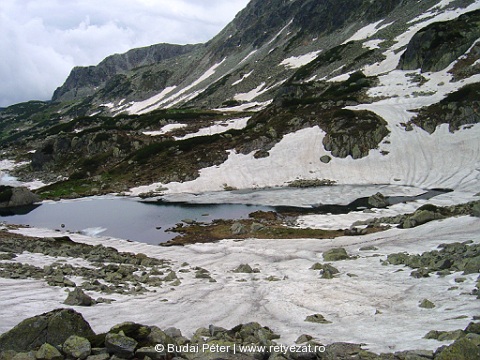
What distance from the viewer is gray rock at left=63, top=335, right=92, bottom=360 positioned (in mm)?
9133

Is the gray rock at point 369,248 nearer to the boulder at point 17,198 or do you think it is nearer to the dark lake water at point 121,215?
the dark lake water at point 121,215

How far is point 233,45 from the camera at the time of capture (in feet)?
650

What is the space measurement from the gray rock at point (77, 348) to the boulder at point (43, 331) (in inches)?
26.4

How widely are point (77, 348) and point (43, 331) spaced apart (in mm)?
1441

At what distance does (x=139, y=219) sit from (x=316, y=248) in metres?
25.5

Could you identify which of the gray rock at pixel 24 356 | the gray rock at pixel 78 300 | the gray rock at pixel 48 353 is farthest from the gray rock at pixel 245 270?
the gray rock at pixel 24 356

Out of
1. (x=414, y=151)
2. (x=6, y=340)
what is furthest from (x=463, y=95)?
(x=6, y=340)

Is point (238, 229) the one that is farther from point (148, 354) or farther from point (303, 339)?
point (148, 354)

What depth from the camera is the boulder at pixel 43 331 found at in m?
9.57

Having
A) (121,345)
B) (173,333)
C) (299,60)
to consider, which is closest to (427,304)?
(173,333)

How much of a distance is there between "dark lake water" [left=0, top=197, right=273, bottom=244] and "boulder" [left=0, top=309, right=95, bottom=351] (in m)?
25.7

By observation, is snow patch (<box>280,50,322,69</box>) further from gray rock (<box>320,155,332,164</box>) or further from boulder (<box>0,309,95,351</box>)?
boulder (<box>0,309,95,351</box>)

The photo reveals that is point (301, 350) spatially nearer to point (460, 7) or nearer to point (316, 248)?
point (316, 248)

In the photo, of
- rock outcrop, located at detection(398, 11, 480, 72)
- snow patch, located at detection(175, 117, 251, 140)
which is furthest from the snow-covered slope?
snow patch, located at detection(175, 117, 251, 140)
